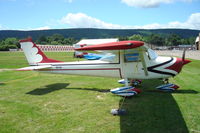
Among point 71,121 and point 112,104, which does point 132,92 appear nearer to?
Answer: point 112,104

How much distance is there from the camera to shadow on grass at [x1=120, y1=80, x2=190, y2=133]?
13.5ft

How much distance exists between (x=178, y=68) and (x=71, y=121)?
4.96 metres

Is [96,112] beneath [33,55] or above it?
beneath

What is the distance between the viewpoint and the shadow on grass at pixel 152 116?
411cm

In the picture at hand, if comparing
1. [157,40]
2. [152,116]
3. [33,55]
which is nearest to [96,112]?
[152,116]

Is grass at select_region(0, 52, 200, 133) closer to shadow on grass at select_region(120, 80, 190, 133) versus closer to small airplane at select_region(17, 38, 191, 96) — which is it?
shadow on grass at select_region(120, 80, 190, 133)

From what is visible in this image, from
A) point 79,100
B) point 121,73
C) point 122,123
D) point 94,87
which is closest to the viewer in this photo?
point 122,123

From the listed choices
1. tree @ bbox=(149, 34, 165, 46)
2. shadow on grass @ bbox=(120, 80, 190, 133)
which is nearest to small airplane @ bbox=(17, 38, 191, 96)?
shadow on grass @ bbox=(120, 80, 190, 133)

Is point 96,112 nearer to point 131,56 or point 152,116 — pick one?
point 152,116


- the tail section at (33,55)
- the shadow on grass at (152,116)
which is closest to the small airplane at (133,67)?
the shadow on grass at (152,116)

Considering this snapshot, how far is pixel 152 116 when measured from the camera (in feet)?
15.7

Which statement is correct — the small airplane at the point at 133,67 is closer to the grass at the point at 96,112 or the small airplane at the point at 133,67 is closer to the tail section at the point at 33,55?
the grass at the point at 96,112

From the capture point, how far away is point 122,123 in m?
4.44

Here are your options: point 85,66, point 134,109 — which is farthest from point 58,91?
point 134,109
